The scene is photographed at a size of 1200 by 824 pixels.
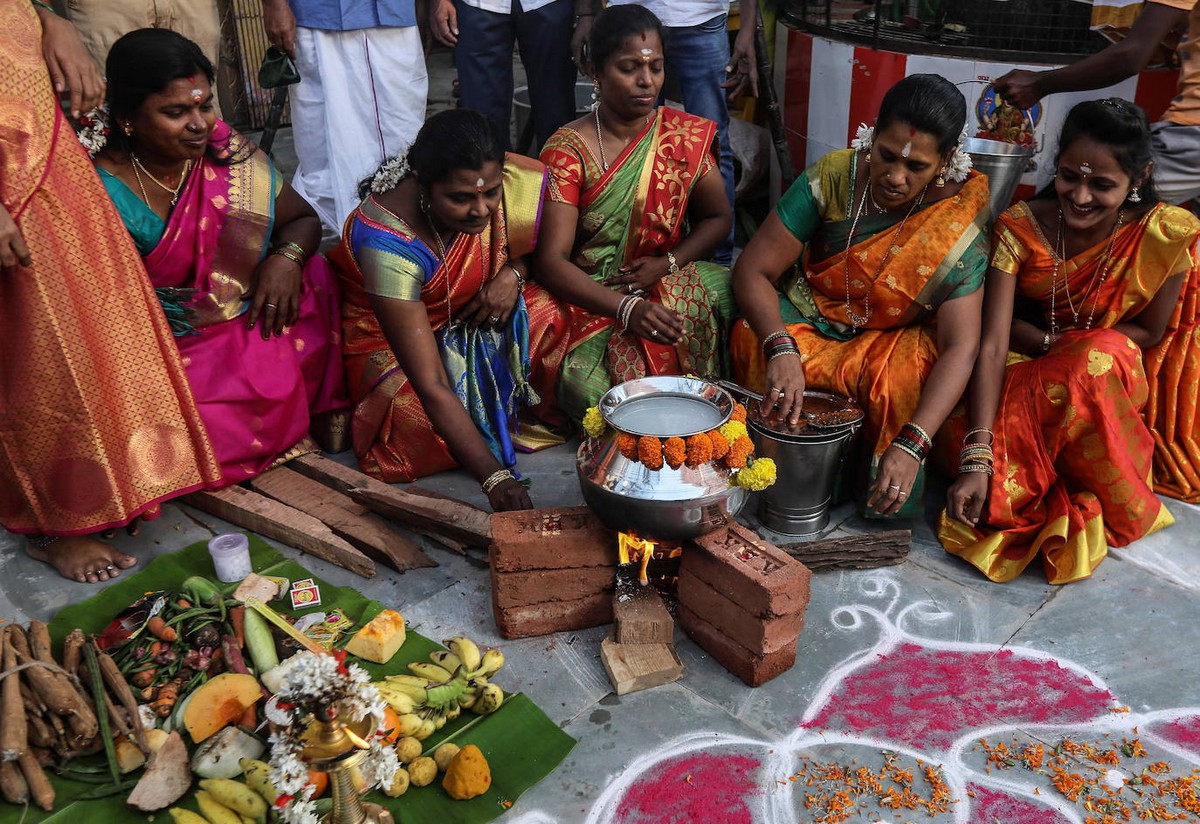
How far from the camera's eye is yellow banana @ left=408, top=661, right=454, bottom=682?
9.37 ft

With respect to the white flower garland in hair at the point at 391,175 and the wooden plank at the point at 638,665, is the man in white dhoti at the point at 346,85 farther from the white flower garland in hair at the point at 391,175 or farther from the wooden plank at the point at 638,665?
the wooden plank at the point at 638,665

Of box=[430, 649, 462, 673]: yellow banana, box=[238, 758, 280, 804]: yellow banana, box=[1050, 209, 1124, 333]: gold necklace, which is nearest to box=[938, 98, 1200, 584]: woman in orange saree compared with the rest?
box=[1050, 209, 1124, 333]: gold necklace

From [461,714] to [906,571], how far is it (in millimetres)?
1580

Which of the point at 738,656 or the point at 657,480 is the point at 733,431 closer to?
the point at 657,480

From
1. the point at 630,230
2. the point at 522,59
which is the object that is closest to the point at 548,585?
the point at 630,230

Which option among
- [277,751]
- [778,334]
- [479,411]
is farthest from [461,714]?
[778,334]

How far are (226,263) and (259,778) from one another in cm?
212

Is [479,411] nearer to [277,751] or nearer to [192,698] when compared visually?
[192,698]

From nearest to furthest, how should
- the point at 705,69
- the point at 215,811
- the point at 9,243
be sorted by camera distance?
the point at 215,811 → the point at 9,243 → the point at 705,69

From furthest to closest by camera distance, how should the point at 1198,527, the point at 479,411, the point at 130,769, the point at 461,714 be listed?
the point at 479,411
the point at 1198,527
the point at 461,714
the point at 130,769

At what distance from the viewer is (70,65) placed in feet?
10.7

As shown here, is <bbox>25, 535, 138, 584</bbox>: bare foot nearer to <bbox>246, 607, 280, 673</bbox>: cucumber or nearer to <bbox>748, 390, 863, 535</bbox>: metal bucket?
<bbox>246, 607, 280, 673</bbox>: cucumber

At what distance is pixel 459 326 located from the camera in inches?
160

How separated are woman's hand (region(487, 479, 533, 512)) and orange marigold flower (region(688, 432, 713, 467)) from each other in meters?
0.67
